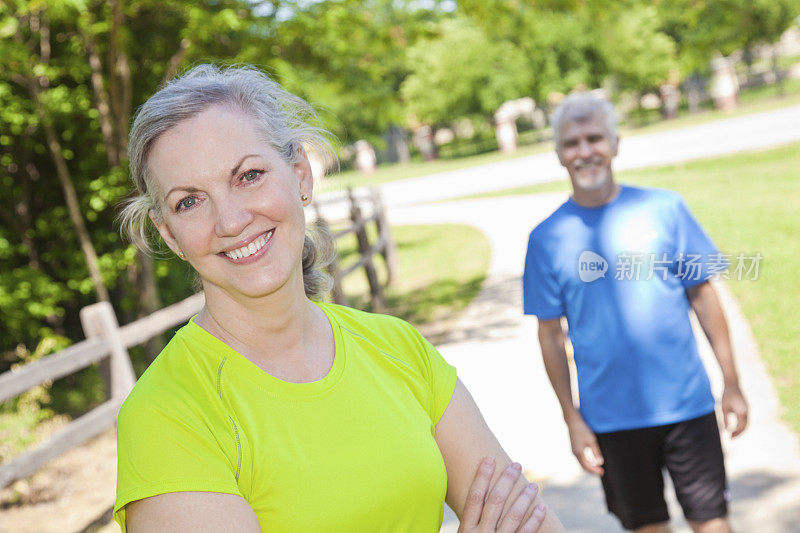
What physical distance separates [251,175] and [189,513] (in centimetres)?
67

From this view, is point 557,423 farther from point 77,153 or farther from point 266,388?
point 77,153

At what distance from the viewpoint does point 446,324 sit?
9.21 meters

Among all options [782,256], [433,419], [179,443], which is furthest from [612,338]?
[782,256]

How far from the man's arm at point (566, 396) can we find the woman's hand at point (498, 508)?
5.09ft

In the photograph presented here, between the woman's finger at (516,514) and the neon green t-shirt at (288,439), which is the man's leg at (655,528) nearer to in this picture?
the woman's finger at (516,514)

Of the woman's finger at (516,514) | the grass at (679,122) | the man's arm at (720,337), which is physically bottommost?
the grass at (679,122)

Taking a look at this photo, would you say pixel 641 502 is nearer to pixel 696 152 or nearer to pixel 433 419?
pixel 433 419

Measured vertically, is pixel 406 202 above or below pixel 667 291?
below

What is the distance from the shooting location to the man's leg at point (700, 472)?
3172 millimetres

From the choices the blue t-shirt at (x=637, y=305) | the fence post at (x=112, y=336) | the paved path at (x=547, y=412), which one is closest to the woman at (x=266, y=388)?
the blue t-shirt at (x=637, y=305)

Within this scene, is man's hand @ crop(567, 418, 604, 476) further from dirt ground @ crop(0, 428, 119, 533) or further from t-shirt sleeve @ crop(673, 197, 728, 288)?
dirt ground @ crop(0, 428, 119, 533)

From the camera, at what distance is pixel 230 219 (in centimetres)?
169

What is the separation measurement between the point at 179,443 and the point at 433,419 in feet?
2.01

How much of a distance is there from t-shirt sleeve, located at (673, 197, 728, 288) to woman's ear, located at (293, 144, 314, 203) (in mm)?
1754
